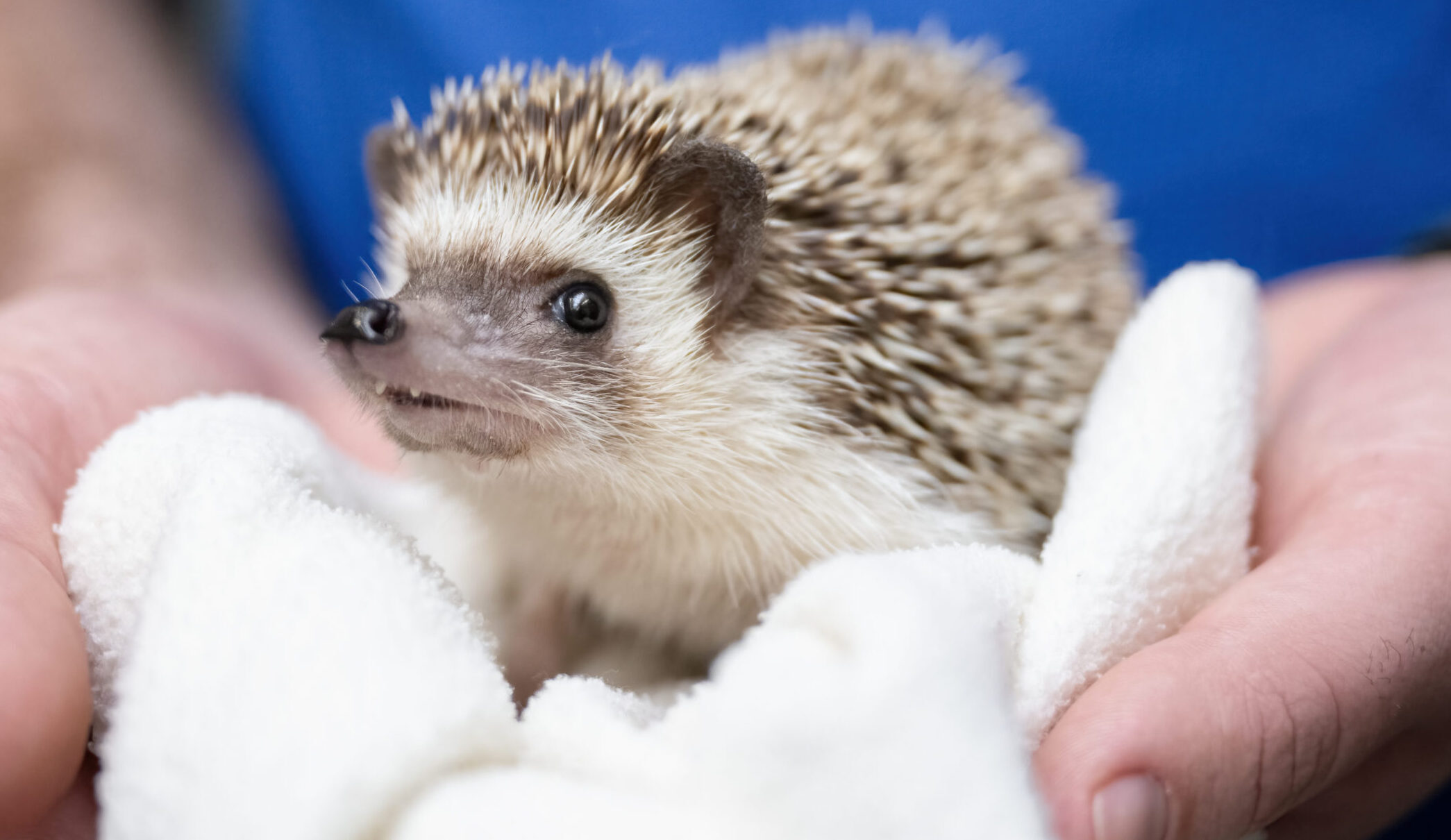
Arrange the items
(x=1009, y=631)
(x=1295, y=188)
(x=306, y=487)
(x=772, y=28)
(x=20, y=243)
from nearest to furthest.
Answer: (x=1009, y=631)
(x=306, y=487)
(x=20, y=243)
(x=1295, y=188)
(x=772, y=28)

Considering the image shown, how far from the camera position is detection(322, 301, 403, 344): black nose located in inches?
37.2

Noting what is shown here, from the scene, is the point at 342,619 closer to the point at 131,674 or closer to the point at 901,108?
the point at 131,674

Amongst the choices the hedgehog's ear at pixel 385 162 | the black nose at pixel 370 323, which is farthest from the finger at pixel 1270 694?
the hedgehog's ear at pixel 385 162

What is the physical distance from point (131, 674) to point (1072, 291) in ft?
3.65

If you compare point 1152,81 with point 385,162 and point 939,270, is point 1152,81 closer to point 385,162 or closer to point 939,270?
point 939,270

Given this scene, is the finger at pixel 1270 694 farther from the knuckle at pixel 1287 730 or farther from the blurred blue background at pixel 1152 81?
the blurred blue background at pixel 1152 81

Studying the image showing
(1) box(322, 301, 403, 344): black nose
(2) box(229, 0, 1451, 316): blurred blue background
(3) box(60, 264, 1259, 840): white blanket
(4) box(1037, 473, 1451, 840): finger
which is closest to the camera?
(3) box(60, 264, 1259, 840): white blanket

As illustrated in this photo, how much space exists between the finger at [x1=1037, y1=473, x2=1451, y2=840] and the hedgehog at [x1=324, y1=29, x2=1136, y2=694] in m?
0.34

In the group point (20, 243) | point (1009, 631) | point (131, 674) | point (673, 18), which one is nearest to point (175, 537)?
point (131, 674)

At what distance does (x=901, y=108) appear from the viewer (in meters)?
1.40

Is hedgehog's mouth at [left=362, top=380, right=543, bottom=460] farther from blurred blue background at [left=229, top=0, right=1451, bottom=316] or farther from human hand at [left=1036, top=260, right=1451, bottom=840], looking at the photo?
blurred blue background at [left=229, top=0, right=1451, bottom=316]

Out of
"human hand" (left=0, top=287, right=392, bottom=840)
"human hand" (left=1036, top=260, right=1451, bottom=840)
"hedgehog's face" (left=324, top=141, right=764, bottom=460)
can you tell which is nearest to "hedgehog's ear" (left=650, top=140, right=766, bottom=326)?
"hedgehog's face" (left=324, top=141, right=764, bottom=460)

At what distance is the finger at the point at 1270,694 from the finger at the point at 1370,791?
0.08m

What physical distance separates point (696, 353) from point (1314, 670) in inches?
26.1
